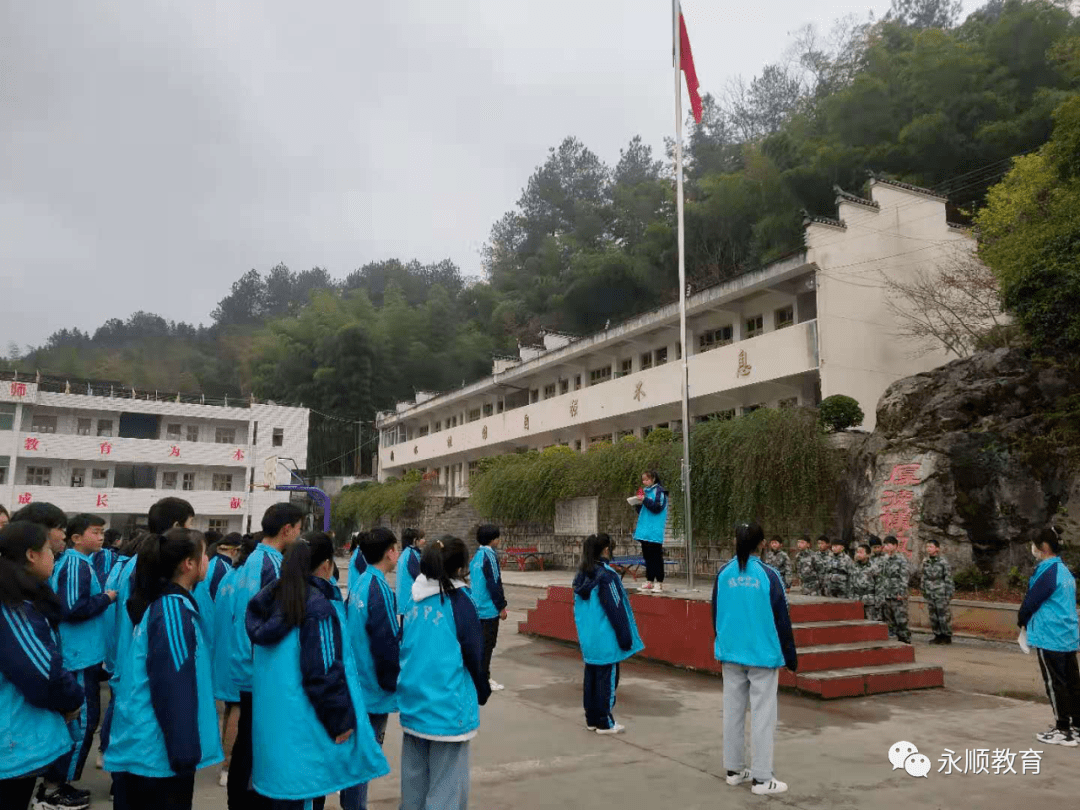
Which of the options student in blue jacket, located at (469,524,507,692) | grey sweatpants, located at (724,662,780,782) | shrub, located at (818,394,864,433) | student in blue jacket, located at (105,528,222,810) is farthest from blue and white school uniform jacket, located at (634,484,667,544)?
shrub, located at (818,394,864,433)

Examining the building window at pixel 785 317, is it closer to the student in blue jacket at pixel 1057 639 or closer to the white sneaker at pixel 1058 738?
the student in blue jacket at pixel 1057 639

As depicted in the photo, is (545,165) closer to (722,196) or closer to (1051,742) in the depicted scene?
(722,196)

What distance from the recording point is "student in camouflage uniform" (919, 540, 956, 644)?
1015 centimetres

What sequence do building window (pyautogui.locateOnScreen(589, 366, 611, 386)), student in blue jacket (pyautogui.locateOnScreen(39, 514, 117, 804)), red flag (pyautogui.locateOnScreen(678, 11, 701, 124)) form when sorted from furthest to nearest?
building window (pyautogui.locateOnScreen(589, 366, 611, 386))
red flag (pyautogui.locateOnScreen(678, 11, 701, 124))
student in blue jacket (pyautogui.locateOnScreen(39, 514, 117, 804))

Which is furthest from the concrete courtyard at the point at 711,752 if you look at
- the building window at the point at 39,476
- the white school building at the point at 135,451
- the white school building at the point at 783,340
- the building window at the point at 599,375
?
the building window at the point at 39,476

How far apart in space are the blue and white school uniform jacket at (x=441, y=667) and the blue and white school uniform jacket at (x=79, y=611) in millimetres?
2056

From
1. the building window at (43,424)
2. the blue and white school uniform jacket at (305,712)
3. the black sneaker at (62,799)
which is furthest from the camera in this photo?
the building window at (43,424)

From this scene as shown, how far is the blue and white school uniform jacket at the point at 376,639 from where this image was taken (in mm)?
3861

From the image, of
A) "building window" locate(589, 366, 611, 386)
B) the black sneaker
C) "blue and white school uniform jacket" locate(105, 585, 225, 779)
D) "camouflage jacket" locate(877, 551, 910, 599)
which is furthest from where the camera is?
"building window" locate(589, 366, 611, 386)

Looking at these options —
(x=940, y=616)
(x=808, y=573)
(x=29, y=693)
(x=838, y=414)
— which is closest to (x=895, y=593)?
(x=940, y=616)

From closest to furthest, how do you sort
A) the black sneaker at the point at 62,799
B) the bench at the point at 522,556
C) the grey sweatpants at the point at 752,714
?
the black sneaker at the point at 62,799, the grey sweatpants at the point at 752,714, the bench at the point at 522,556

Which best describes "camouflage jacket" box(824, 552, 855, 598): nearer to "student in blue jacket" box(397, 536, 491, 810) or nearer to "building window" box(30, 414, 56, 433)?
"student in blue jacket" box(397, 536, 491, 810)

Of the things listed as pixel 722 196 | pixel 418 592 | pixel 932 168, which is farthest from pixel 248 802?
pixel 722 196

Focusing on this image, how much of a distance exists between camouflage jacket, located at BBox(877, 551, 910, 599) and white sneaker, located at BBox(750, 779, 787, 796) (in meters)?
6.15
